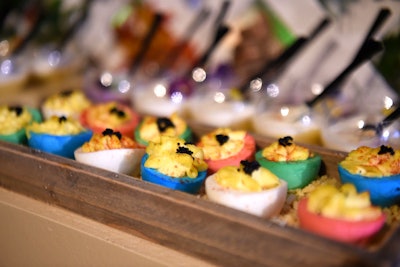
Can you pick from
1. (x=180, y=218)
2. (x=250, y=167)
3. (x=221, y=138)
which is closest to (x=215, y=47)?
(x=221, y=138)

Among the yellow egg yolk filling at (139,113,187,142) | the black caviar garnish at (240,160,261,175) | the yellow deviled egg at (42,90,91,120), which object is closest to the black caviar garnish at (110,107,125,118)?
the yellow egg yolk filling at (139,113,187,142)

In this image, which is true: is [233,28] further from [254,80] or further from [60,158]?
[60,158]

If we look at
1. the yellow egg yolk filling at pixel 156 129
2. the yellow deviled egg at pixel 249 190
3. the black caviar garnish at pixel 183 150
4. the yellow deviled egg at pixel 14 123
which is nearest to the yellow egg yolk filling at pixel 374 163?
the yellow deviled egg at pixel 249 190

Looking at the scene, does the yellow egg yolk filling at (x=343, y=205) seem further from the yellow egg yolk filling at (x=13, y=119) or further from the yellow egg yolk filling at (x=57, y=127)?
the yellow egg yolk filling at (x=13, y=119)

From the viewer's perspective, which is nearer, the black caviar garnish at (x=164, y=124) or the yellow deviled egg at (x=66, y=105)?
the black caviar garnish at (x=164, y=124)

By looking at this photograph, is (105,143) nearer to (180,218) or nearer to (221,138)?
(221,138)
